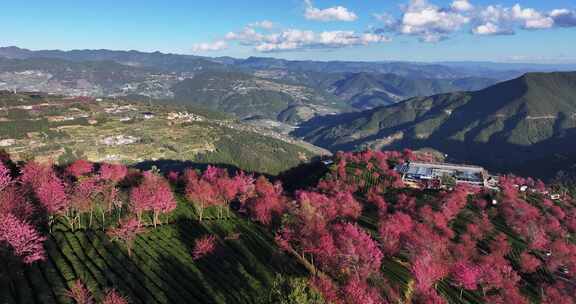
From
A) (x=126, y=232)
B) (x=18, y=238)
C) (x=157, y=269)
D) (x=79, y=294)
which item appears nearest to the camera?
(x=79, y=294)

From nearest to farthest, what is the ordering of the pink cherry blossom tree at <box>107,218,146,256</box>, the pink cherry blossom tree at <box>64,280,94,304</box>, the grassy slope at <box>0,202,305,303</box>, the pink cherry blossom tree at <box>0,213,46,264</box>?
Answer: the pink cherry blossom tree at <box>64,280,94,304</box> < the pink cherry blossom tree at <box>0,213,46,264</box> < the grassy slope at <box>0,202,305,303</box> < the pink cherry blossom tree at <box>107,218,146,256</box>

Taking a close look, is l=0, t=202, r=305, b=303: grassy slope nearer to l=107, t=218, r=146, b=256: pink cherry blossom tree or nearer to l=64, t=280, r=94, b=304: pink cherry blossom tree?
l=64, t=280, r=94, b=304: pink cherry blossom tree

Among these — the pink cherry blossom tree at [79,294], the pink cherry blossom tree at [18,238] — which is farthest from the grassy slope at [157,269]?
the pink cherry blossom tree at [18,238]

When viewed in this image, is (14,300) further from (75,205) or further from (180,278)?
(75,205)

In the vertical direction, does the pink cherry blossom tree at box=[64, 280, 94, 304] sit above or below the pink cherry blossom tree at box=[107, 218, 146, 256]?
above

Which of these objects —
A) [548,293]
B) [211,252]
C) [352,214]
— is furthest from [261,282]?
[548,293]

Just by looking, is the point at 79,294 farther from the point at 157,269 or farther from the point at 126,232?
the point at 126,232

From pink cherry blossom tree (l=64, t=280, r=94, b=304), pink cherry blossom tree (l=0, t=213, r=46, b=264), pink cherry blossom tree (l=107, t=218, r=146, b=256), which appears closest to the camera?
pink cherry blossom tree (l=64, t=280, r=94, b=304)

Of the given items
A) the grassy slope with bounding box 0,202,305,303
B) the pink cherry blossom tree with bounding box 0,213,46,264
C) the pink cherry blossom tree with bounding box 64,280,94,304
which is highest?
the pink cherry blossom tree with bounding box 0,213,46,264

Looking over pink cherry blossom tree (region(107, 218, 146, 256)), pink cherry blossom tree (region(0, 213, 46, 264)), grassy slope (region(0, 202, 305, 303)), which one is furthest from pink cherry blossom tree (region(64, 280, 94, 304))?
pink cherry blossom tree (region(107, 218, 146, 256))

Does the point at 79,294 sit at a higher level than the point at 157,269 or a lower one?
higher

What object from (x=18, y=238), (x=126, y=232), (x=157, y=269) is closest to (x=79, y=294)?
(x=18, y=238)

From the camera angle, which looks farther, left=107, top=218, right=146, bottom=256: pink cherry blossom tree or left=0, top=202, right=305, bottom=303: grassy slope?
left=107, top=218, right=146, bottom=256: pink cherry blossom tree
